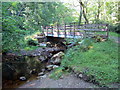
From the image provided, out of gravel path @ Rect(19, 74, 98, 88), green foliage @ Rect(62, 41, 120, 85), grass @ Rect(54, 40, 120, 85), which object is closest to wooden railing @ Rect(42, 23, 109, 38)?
grass @ Rect(54, 40, 120, 85)

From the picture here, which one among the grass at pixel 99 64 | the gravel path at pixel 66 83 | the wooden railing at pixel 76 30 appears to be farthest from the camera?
the wooden railing at pixel 76 30

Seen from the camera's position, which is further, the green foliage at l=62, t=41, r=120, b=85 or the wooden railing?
the wooden railing

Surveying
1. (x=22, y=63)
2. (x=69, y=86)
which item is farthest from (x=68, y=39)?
(x=69, y=86)

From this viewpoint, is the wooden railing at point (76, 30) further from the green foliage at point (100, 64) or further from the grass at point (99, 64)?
the green foliage at point (100, 64)

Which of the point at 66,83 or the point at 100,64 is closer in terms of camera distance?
the point at 66,83

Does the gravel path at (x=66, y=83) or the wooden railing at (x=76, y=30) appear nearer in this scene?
the gravel path at (x=66, y=83)

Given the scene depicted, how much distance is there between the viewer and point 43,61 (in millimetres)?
8234

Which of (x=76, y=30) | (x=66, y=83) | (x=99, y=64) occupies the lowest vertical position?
(x=66, y=83)

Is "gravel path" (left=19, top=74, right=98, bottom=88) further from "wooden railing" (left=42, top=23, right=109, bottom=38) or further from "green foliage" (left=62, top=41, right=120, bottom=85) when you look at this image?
"wooden railing" (left=42, top=23, right=109, bottom=38)

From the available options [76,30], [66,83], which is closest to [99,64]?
[66,83]

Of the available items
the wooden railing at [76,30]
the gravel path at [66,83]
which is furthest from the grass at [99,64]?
the wooden railing at [76,30]

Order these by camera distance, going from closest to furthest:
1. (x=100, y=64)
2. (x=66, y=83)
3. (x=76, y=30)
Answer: (x=66, y=83)
(x=100, y=64)
(x=76, y=30)

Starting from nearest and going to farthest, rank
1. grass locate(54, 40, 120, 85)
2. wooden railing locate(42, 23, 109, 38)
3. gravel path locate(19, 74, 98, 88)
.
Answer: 1. grass locate(54, 40, 120, 85)
2. gravel path locate(19, 74, 98, 88)
3. wooden railing locate(42, 23, 109, 38)

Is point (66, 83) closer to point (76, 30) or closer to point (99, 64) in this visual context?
point (99, 64)
